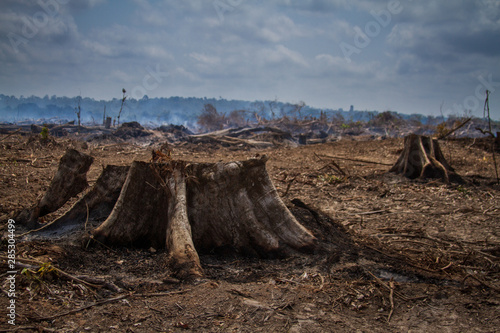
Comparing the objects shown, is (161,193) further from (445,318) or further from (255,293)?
(445,318)

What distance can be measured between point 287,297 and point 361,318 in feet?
2.01

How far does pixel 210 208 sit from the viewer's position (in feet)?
13.4

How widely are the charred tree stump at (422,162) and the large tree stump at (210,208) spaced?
5.97 m

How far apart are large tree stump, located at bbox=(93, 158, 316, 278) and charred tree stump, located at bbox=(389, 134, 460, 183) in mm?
5966

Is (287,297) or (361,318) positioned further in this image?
(287,297)

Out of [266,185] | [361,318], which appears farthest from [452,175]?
[361,318]

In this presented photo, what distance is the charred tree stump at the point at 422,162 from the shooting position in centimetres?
841

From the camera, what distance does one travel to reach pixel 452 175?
27.2 ft

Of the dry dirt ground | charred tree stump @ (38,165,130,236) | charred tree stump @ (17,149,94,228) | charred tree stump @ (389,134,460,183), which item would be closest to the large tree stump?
the dry dirt ground

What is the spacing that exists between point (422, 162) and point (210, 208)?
6977 mm

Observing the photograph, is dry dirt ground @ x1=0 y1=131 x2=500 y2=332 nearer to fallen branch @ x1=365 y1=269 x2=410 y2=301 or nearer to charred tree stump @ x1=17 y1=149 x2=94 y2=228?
fallen branch @ x1=365 y1=269 x2=410 y2=301

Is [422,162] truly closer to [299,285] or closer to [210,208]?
[210,208]

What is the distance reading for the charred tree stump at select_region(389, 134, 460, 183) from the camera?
8406 millimetres

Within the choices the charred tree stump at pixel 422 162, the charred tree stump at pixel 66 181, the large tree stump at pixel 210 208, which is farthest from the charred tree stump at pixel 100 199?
the charred tree stump at pixel 422 162
